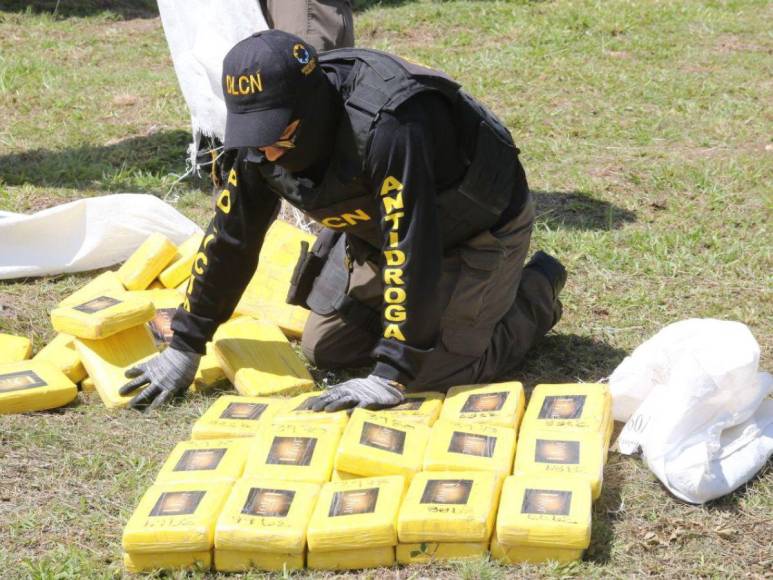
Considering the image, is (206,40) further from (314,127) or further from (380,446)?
(380,446)

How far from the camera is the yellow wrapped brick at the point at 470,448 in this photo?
119 inches

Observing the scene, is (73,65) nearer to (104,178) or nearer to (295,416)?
(104,178)

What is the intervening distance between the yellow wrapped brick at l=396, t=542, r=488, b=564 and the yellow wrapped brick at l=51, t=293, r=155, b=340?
5.08 feet

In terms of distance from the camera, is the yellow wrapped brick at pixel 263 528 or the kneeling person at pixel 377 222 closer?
the yellow wrapped brick at pixel 263 528

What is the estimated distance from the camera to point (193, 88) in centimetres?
567

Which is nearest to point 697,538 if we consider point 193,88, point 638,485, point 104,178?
point 638,485

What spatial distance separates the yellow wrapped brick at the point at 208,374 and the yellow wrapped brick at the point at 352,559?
1247 mm

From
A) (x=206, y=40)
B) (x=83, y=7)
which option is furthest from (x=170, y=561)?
(x=83, y=7)

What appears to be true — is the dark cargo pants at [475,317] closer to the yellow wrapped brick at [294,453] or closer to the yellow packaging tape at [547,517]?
the yellow wrapped brick at [294,453]

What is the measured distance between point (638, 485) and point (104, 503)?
5.42 ft

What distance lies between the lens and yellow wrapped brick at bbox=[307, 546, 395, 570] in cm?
285

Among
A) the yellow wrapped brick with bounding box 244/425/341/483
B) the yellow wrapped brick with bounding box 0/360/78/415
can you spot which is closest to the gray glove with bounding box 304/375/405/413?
the yellow wrapped brick with bounding box 244/425/341/483

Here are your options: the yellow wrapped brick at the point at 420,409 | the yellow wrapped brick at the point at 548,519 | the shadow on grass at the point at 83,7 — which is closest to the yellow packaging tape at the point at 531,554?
the yellow wrapped brick at the point at 548,519

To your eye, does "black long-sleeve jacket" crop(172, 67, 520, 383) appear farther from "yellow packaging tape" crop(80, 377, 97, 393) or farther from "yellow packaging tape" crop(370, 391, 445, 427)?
"yellow packaging tape" crop(80, 377, 97, 393)
